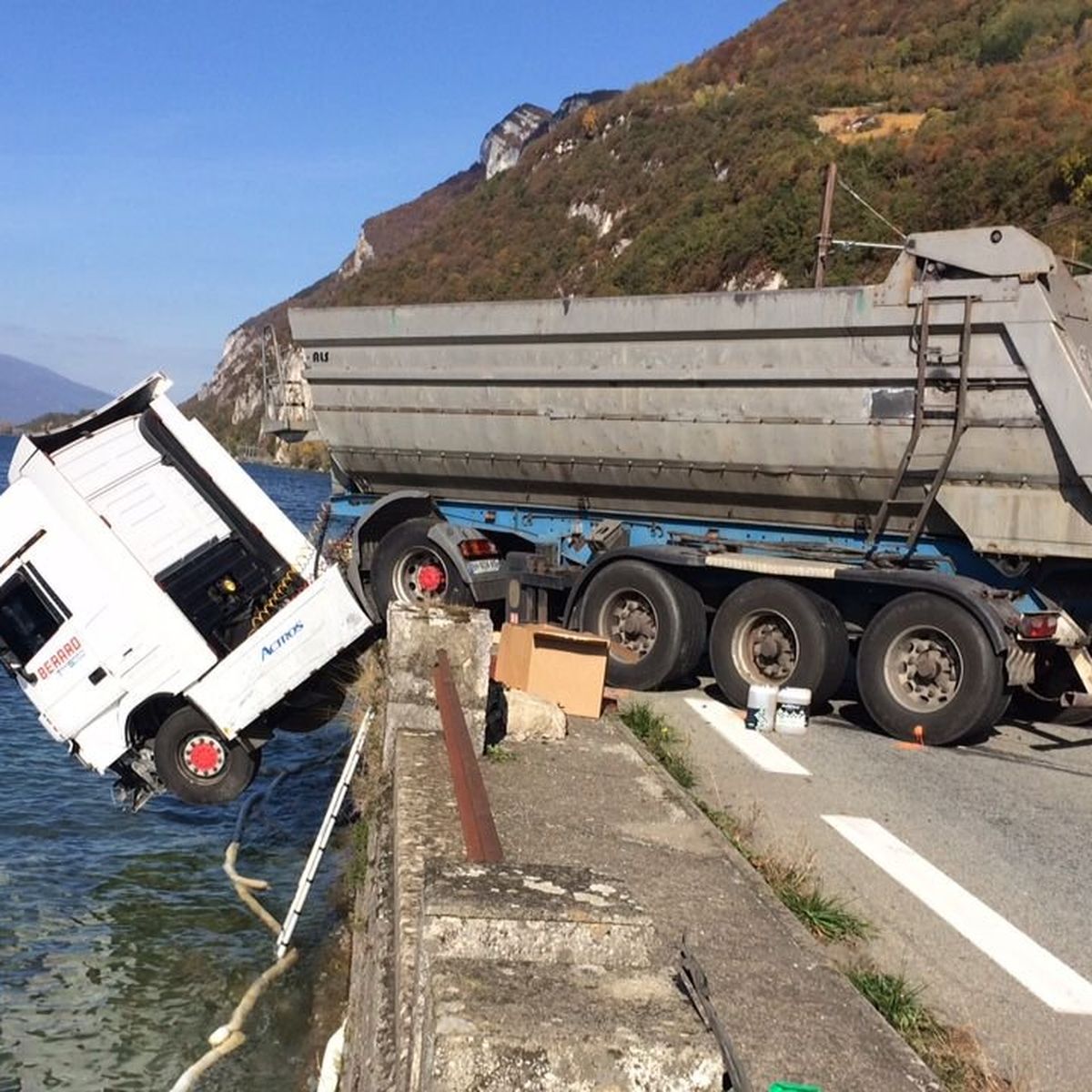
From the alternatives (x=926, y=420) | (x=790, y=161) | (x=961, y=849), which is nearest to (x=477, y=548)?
(x=926, y=420)

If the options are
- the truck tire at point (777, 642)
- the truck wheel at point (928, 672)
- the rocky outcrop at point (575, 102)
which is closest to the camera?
the truck wheel at point (928, 672)

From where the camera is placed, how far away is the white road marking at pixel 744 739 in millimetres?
7516

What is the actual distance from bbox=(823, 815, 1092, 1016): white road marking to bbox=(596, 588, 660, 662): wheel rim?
361 centimetres

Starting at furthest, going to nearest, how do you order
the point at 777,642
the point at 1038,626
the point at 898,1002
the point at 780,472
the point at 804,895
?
the point at 780,472 < the point at 777,642 < the point at 1038,626 < the point at 804,895 < the point at 898,1002

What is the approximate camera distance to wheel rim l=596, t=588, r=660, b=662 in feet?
32.5

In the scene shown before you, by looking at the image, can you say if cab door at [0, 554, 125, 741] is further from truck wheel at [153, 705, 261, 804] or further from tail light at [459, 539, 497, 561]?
tail light at [459, 539, 497, 561]

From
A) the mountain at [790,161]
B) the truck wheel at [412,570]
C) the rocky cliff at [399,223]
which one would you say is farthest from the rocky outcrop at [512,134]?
the truck wheel at [412,570]

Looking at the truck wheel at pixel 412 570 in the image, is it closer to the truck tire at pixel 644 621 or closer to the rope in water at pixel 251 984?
the truck tire at pixel 644 621

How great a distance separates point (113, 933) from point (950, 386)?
21.3 ft

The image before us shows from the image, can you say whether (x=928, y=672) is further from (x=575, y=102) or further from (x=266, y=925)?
(x=575, y=102)

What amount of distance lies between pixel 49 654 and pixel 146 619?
73 cm

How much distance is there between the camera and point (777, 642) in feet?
30.6

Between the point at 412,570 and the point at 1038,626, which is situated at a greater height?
the point at 1038,626

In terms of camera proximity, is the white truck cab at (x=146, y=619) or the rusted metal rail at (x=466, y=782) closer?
the rusted metal rail at (x=466, y=782)
